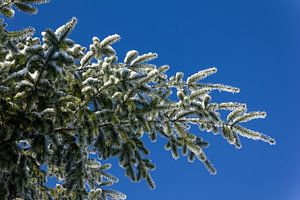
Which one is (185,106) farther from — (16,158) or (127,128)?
(16,158)

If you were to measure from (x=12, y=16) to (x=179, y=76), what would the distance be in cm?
261

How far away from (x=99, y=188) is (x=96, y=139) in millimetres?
1832

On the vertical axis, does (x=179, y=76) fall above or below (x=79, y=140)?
above

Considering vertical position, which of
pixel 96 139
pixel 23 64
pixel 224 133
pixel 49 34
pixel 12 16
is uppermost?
pixel 12 16

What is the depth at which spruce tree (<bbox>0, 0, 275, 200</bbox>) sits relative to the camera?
16.9ft

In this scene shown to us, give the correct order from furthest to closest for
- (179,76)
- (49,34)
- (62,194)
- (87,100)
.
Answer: (62,194) < (179,76) < (87,100) < (49,34)

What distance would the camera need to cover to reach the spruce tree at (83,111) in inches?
203

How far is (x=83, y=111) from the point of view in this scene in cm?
540

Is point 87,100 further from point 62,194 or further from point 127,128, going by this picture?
point 62,194

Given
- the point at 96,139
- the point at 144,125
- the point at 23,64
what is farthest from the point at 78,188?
the point at 23,64

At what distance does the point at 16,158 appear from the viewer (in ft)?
18.4

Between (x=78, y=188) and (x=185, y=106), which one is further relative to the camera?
(x=78, y=188)

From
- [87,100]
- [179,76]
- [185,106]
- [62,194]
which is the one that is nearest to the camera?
[87,100]

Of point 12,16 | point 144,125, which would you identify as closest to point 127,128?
point 144,125
